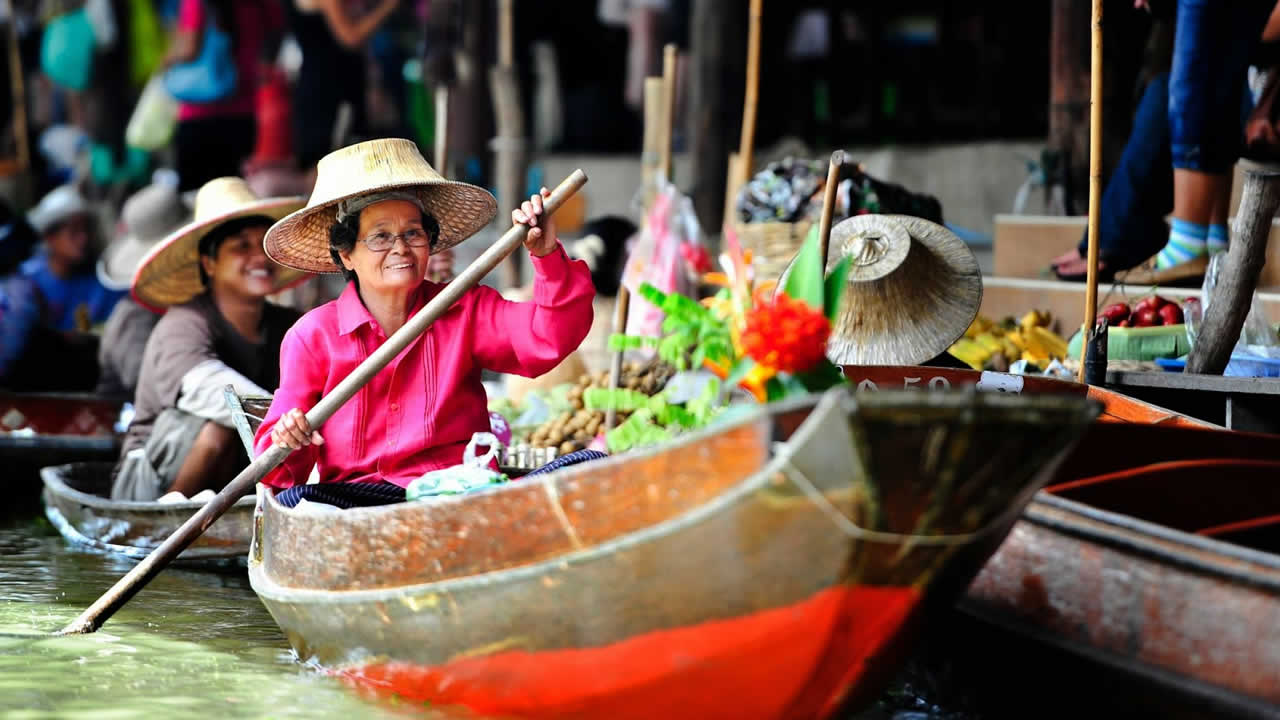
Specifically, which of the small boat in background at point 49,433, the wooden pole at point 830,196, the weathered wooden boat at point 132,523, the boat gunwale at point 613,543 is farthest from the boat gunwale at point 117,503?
the wooden pole at point 830,196

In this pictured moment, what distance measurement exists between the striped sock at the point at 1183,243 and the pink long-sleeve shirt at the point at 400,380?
2.46m

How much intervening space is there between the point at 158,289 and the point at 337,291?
287 centimetres

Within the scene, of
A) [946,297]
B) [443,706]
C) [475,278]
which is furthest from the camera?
[946,297]

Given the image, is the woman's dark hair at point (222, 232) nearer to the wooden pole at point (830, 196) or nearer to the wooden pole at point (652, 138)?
the wooden pole at point (652, 138)

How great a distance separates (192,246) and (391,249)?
73.6 inches

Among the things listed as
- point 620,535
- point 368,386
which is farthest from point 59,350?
point 620,535

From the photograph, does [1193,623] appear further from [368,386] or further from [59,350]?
[59,350]

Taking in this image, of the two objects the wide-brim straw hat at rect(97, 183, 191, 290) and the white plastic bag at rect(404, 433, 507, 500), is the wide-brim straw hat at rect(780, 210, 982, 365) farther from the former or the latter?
the wide-brim straw hat at rect(97, 183, 191, 290)

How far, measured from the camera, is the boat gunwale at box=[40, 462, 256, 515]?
480cm

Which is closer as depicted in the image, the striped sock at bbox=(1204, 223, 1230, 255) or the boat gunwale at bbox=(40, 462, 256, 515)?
the boat gunwale at bbox=(40, 462, 256, 515)

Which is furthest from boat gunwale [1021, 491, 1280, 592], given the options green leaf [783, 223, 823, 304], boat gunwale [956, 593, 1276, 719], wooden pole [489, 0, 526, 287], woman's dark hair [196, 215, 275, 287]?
wooden pole [489, 0, 526, 287]

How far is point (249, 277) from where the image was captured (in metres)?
5.22

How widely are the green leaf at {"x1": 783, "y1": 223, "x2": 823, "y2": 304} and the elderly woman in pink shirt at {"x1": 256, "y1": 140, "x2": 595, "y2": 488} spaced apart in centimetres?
92

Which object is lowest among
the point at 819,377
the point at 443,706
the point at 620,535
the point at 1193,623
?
the point at 443,706
